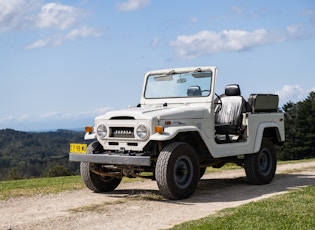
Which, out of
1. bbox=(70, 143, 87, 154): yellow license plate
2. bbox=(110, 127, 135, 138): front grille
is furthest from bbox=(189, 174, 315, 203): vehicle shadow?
bbox=(70, 143, 87, 154): yellow license plate

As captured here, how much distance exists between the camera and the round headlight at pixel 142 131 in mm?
9016

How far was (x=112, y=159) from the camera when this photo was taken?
912 cm

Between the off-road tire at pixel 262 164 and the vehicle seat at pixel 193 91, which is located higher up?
the vehicle seat at pixel 193 91

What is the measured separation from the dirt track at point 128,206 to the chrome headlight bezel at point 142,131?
45.5 inches

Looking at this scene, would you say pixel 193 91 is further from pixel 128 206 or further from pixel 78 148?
pixel 128 206

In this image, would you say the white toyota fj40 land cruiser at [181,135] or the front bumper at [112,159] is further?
the white toyota fj40 land cruiser at [181,135]

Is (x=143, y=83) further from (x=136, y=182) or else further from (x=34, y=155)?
(x=34, y=155)

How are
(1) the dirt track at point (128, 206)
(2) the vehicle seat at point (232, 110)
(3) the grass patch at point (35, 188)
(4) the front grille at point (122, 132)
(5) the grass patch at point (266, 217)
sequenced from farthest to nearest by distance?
(2) the vehicle seat at point (232, 110), (3) the grass patch at point (35, 188), (4) the front grille at point (122, 132), (1) the dirt track at point (128, 206), (5) the grass patch at point (266, 217)

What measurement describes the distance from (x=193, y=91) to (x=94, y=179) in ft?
8.70

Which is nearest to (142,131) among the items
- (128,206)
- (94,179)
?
(128,206)

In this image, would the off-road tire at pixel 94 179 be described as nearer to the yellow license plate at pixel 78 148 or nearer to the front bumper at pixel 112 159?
the yellow license plate at pixel 78 148

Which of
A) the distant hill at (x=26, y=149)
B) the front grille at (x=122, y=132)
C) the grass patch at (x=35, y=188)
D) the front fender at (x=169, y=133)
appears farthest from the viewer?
the distant hill at (x=26, y=149)

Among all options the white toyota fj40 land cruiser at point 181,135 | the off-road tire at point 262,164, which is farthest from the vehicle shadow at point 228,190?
→ the white toyota fj40 land cruiser at point 181,135

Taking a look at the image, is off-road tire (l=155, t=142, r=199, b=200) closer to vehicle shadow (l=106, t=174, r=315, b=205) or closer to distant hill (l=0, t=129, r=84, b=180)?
vehicle shadow (l=106, t=174, r=315, b=205)
